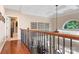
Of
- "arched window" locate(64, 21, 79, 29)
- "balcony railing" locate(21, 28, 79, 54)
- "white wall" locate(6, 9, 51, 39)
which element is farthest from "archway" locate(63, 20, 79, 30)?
"white wall" locate(6, 9, 51, 39)

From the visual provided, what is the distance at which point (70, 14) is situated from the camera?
1.45 metres

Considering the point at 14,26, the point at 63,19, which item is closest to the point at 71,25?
the point at 63,19

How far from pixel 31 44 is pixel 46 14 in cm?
49

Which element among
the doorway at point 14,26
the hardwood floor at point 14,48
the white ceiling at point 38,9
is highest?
the white ceiling at point 38,9

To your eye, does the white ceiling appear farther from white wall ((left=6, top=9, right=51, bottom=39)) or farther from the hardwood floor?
the hardwood floor

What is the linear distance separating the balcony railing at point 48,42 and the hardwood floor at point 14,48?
0.07 meters

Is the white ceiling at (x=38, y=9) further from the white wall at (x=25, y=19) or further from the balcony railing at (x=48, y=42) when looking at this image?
the balcony railing at (x=48, y=42)

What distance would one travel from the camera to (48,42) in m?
1.61

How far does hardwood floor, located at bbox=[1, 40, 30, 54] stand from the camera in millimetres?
1519

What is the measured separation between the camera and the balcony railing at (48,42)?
1426 mm

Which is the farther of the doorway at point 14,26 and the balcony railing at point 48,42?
the doorway at point 14,26

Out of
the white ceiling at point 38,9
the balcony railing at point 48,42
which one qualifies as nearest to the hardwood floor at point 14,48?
the balcony railing at point 48,42

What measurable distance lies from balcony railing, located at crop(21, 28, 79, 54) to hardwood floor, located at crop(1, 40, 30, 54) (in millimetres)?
75
